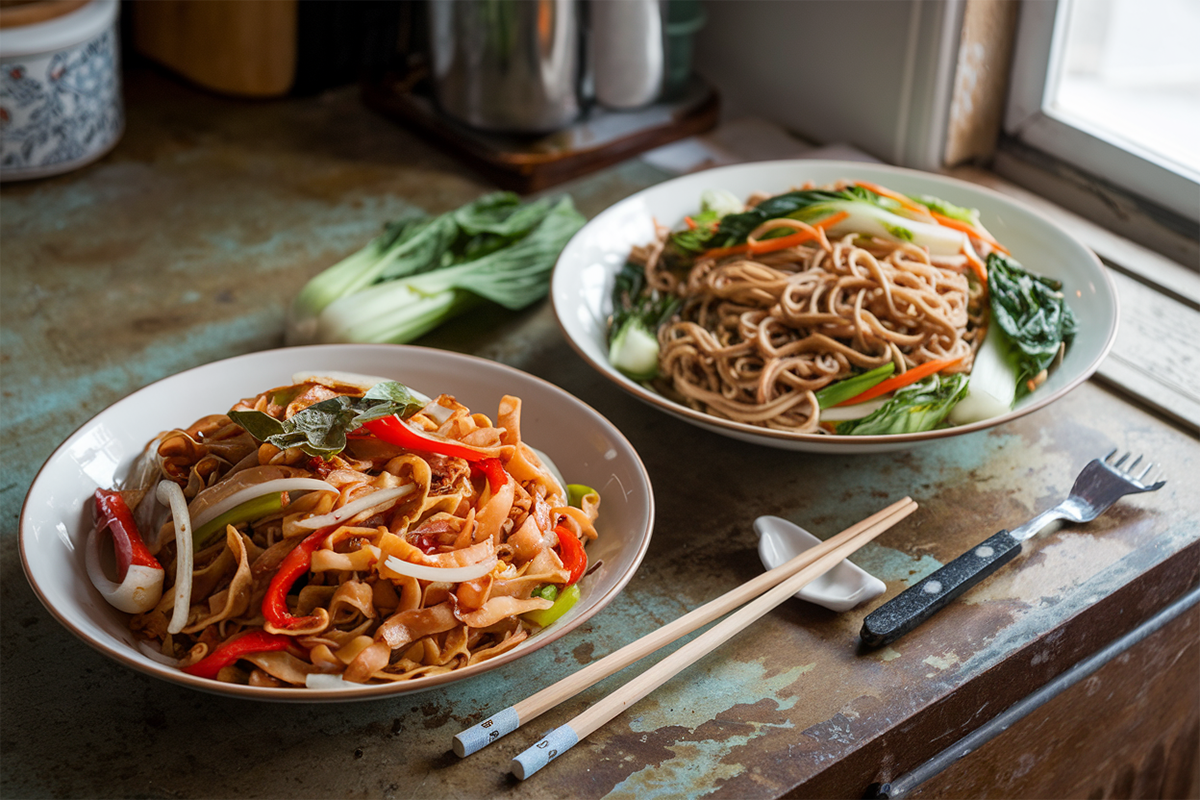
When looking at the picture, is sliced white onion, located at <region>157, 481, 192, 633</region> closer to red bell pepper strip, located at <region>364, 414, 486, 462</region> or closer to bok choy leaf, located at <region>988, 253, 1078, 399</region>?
red bell pepper strip, located at <region>364, 414, 486, 462</region>

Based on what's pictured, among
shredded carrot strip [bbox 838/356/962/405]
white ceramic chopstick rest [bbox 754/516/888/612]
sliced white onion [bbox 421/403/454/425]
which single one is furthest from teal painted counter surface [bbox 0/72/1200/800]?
Result: sliced white onion [bbox 421/403/454/425]

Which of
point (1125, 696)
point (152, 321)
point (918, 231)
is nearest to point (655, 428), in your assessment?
point (918, 231)

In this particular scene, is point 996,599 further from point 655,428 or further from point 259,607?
point 259,607

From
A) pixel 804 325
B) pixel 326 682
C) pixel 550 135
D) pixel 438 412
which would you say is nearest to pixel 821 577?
pixel 804 325

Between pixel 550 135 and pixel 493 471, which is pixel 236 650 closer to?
pixel 493 471

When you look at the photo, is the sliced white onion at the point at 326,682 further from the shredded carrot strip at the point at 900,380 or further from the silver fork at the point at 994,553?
the shredded carrot strip at the point at 900,380

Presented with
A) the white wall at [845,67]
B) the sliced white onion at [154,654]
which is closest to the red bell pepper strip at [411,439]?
the sliced white onion at [154,654]
